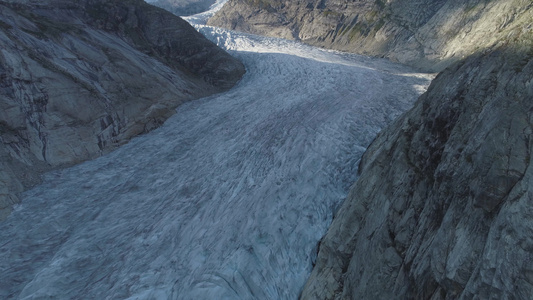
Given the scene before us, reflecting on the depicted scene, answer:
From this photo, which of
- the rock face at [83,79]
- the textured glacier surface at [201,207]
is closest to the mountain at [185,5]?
the rock face at [83,79]

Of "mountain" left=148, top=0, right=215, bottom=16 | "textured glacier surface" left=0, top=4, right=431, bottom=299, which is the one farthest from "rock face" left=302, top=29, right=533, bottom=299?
"mountain" left=148, top=0, right=215, bottom=16

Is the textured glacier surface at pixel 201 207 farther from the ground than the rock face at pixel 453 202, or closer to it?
closer to it

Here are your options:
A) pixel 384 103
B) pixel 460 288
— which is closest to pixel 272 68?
pixel 384 103

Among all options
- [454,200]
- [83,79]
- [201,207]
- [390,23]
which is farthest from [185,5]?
[454,200]

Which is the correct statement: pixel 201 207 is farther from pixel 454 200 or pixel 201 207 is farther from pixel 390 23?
pixel 390 23

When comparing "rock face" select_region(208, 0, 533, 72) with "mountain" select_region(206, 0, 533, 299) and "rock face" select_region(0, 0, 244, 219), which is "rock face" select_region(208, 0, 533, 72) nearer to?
"mountain" select_region(206, 0, 533, 299)

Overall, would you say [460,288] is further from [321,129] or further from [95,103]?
[95,103]

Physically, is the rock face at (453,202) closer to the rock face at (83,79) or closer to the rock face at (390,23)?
the rock face at (390,23)
